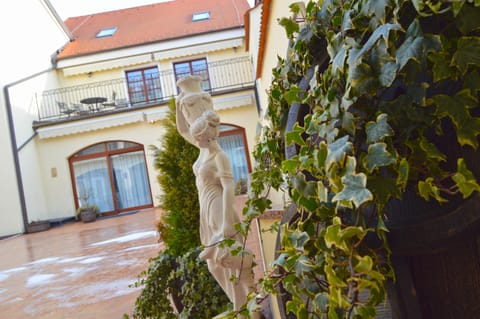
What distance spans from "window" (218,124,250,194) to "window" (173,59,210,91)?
85.6 inches

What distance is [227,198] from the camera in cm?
213

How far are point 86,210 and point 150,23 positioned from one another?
8.90 meters

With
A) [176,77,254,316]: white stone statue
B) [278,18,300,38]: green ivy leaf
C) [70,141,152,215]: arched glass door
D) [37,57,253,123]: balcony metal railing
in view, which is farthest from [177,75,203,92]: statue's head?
[70,141,152,215]: arched glass door

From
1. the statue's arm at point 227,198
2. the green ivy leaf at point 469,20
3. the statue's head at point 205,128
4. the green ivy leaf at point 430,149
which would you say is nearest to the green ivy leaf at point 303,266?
the green ivy leaf at point 430,149

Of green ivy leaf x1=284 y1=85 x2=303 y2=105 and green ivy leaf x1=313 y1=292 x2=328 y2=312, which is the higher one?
green ivy leaf x1=284 y1=85 x2=303 y2=105

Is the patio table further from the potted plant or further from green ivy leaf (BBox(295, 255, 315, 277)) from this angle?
green ivy leaf (BBox(295, 255, 315, 277))

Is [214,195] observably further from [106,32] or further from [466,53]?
[106,32]

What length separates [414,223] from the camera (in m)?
0.58

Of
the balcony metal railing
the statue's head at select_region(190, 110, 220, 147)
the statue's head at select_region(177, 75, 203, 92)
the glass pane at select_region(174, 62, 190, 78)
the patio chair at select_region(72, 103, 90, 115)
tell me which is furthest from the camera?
the glass pane at select_region(174, 62, 190, 78)

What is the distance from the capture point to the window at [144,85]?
15.4 meters

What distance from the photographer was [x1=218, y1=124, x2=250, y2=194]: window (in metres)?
14.5

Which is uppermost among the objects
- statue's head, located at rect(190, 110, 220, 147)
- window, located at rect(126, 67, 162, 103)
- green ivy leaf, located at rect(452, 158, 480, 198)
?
window, located at rect(126, 67, 162, 103)

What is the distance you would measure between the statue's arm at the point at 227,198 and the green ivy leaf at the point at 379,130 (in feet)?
5.48

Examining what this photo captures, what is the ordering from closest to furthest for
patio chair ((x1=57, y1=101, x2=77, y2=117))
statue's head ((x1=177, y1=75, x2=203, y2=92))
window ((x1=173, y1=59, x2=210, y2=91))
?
1. statue's head ((x1=177, y1=75, x2=203, y2=92))
2. patio chair ((x1=57, y1=101, x2=77, y2=117))
3. window ((x1=173, y1=59, x2=210, y2=91))
